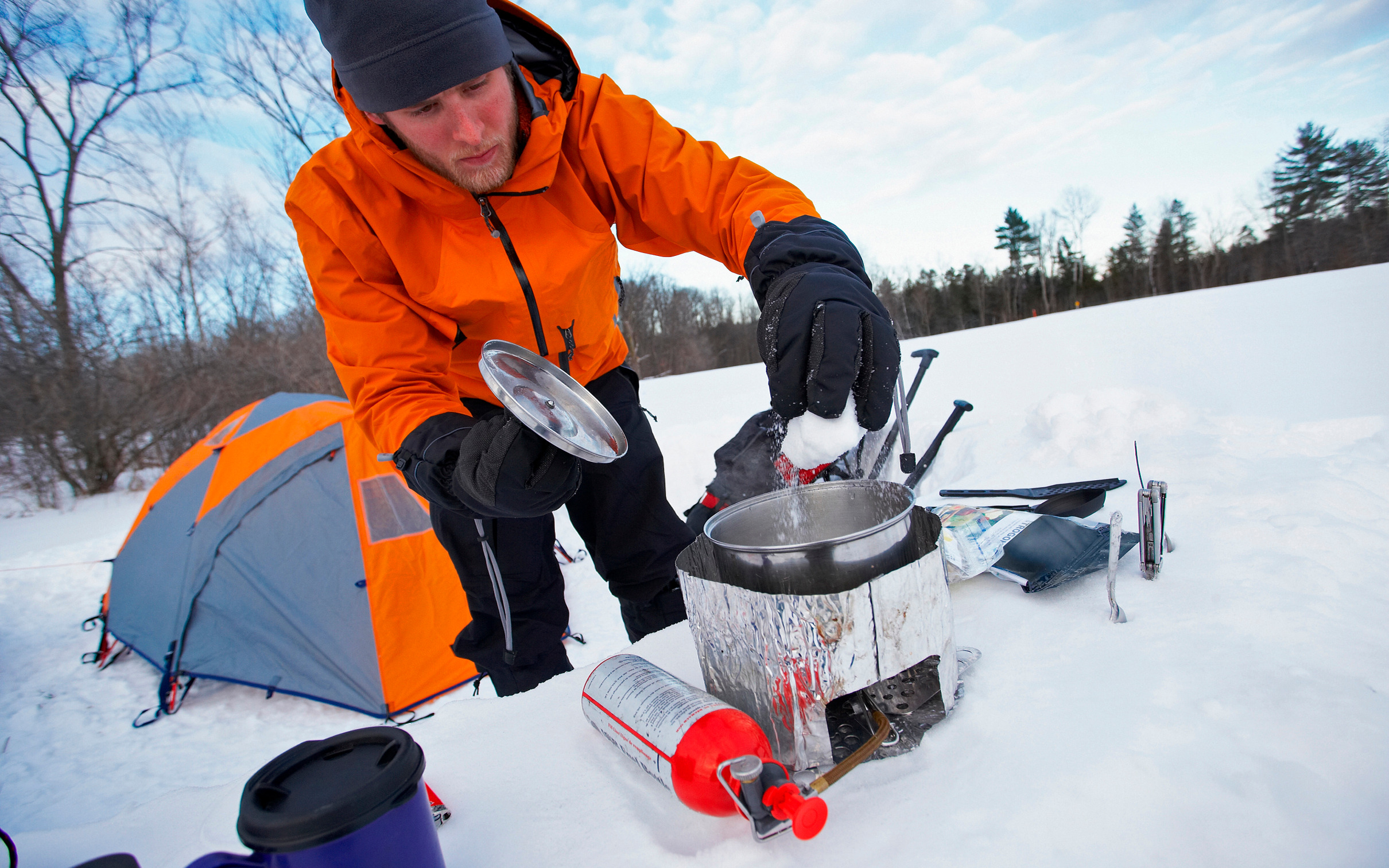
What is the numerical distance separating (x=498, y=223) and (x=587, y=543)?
3.99 feet

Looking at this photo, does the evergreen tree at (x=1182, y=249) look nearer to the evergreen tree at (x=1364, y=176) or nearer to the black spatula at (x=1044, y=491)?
the evergreen tree at (x=1364, y=176)

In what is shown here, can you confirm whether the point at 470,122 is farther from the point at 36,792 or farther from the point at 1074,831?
the point at 36,792

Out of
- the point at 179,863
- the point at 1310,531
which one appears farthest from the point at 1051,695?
the point at 179,863

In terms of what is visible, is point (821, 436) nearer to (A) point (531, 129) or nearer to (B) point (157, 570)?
(A) point (531, 129)

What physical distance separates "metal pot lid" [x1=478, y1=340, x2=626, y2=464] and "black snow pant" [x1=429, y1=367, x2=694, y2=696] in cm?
67

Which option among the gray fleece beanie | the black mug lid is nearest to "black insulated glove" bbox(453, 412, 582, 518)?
the black mug lid

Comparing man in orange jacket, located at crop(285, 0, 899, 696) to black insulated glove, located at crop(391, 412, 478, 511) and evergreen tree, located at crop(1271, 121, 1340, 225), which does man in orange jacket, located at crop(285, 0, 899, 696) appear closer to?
black insulated glove, located at crop(391, 412, 478, 511)

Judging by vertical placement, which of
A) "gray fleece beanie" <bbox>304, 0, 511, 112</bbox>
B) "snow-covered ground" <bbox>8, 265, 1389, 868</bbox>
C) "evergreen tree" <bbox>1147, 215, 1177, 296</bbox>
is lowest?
"snow-covered ground" <bbox>8, 265, 1389, 868</bbox>

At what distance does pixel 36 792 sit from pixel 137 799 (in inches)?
25.6

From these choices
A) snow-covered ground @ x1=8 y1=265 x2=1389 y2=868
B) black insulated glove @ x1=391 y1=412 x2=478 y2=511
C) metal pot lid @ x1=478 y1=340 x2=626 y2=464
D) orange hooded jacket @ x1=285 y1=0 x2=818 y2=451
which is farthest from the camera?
orange hooded jacket @ x1=285 y1=0 x2=818 y2=451

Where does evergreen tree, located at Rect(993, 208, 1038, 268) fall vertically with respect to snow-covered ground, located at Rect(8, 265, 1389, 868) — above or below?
above

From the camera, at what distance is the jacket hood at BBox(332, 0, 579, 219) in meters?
1.71

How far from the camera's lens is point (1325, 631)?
4.00ft

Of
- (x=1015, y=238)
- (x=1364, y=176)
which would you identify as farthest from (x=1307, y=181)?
(x=1015, y=238)
